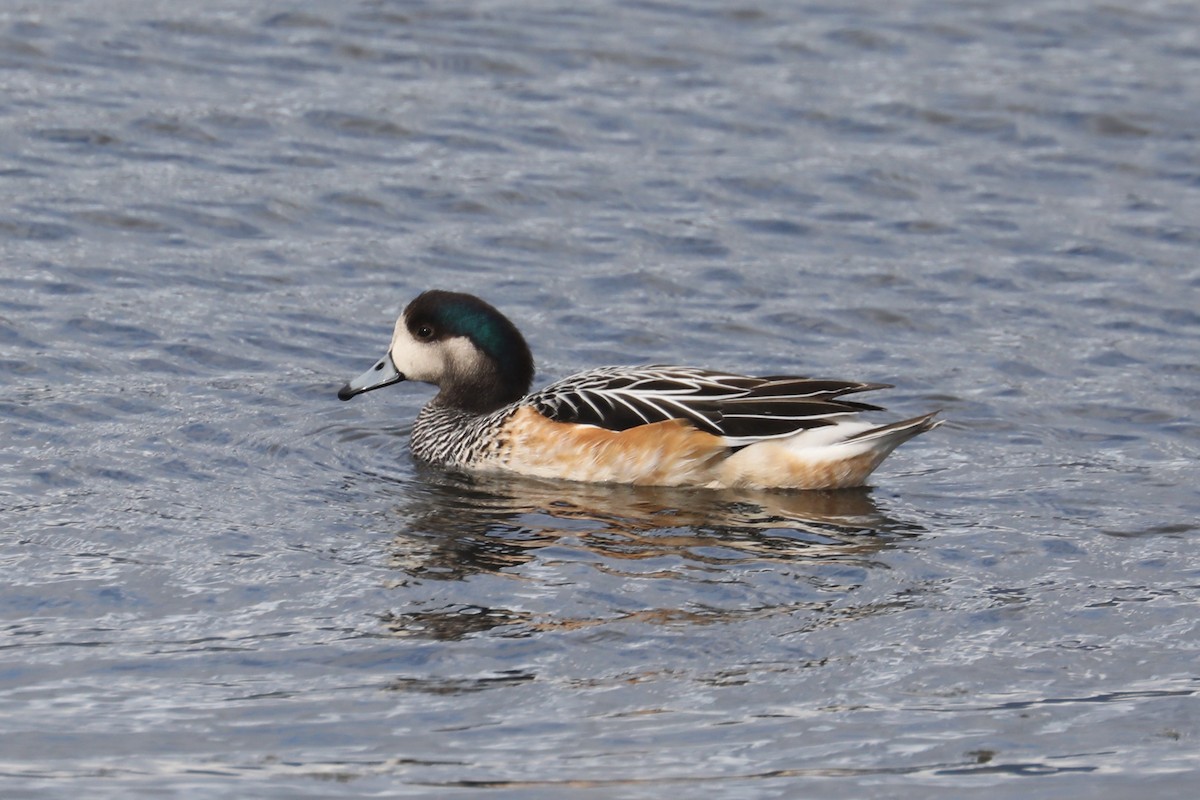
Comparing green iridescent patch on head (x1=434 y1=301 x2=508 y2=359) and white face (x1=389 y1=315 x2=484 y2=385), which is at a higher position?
green iridescent patch on head (x1=434 y1=301 x2=508 y2=359)

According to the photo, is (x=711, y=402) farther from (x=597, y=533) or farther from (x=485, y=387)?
(x=485, y=387)

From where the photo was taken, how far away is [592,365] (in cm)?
1147

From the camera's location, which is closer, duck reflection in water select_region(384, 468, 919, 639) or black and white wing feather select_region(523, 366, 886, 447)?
duck reflection in water select_region(384, 468, 919, 639)

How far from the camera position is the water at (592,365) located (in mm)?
6578

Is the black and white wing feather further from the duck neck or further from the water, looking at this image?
the duck neck

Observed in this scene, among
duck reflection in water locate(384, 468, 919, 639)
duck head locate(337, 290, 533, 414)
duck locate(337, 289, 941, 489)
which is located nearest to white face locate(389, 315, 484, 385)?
duck head locate(337, 290, 533, 414)

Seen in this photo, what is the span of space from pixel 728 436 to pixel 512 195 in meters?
4.78

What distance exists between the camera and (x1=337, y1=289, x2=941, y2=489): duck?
31.3 ft

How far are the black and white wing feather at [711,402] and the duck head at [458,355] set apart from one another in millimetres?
727

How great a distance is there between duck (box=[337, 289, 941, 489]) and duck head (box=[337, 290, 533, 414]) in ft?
1.12

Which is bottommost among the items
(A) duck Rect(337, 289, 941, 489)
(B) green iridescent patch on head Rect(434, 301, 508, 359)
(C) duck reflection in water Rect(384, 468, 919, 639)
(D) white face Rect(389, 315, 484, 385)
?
(C) duck reflection in water Rect(384, 468, 919, 639)

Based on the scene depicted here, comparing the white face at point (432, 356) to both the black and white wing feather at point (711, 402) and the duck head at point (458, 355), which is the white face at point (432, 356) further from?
the black and white wing feather at point (711, 402)

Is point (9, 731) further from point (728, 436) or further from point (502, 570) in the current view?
point (728, 436)

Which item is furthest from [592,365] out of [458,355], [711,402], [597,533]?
[597,533]
